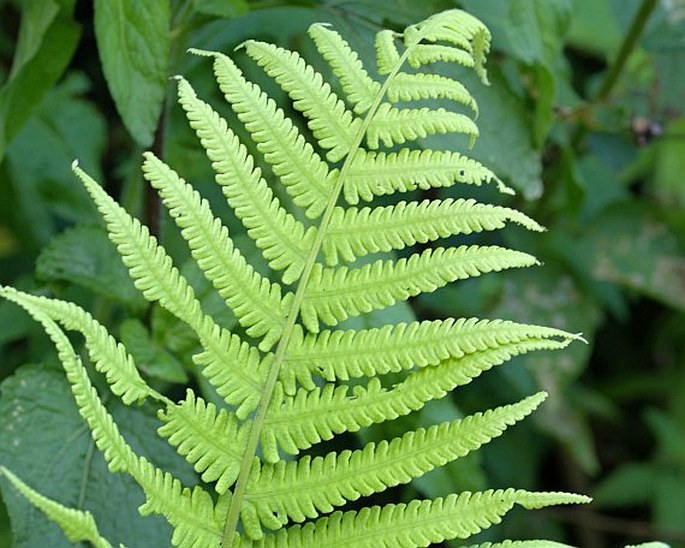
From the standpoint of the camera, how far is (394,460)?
67cm

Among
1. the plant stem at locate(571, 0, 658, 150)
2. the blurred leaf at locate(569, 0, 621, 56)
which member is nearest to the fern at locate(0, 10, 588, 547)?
the plant stem at locate(571, 0, 658, 150)

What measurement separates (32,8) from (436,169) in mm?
531

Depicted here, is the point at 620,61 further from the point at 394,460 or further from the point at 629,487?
the point at 394,460

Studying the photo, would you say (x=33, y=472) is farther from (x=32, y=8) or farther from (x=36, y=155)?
(x=36, y=155)

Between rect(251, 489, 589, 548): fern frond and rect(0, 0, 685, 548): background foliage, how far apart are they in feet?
0.94

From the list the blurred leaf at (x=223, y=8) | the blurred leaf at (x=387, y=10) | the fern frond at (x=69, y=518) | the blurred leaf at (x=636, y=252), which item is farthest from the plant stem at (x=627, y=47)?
the fern frond at (x=69, y=518)

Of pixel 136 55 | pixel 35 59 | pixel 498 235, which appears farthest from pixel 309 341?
pixel 498 235

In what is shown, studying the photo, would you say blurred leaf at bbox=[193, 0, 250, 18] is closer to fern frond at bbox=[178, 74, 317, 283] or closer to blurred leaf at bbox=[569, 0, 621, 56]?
fern frond at bbox=[178, 74, 317, 283]

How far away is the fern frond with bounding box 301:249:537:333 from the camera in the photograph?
0.70 m

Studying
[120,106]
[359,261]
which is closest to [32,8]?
[120,106]

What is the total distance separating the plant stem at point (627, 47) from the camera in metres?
1.54

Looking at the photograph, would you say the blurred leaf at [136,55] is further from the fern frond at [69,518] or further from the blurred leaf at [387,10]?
the fern frond at [69,518]

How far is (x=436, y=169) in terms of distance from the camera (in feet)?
2.42

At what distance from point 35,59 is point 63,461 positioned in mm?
423
